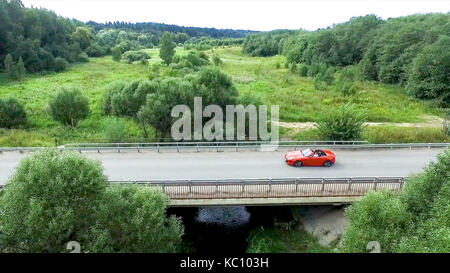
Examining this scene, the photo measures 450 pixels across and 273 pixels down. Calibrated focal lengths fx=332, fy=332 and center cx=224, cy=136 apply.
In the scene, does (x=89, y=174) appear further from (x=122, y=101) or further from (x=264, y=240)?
(x=122, y=101)

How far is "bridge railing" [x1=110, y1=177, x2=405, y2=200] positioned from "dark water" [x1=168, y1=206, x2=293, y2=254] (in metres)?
2.98

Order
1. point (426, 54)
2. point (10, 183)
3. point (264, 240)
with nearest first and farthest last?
point (10, 183)
point (264, 240)
point (426, 54)

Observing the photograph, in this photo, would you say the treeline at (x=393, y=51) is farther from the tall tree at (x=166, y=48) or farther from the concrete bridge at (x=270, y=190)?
the concrete bridge at (x=270, y=190)

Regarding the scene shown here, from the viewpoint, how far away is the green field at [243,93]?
33.4 m

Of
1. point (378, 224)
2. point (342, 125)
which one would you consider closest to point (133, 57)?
point (342, 125)

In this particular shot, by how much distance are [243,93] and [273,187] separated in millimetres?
27903

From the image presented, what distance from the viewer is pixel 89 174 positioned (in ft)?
42.2

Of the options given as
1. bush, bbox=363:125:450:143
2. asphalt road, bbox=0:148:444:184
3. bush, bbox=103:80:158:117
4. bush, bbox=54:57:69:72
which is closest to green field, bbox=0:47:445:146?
bush, bbox=363:125:450:143

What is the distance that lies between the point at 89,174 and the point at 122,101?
21.3 metres

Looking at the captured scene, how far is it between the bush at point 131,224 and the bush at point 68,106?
25.4m

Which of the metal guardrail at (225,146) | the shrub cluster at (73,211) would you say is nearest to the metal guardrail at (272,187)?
the shrub cluster at (73,211)

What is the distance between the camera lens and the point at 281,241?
18562 millimetres
